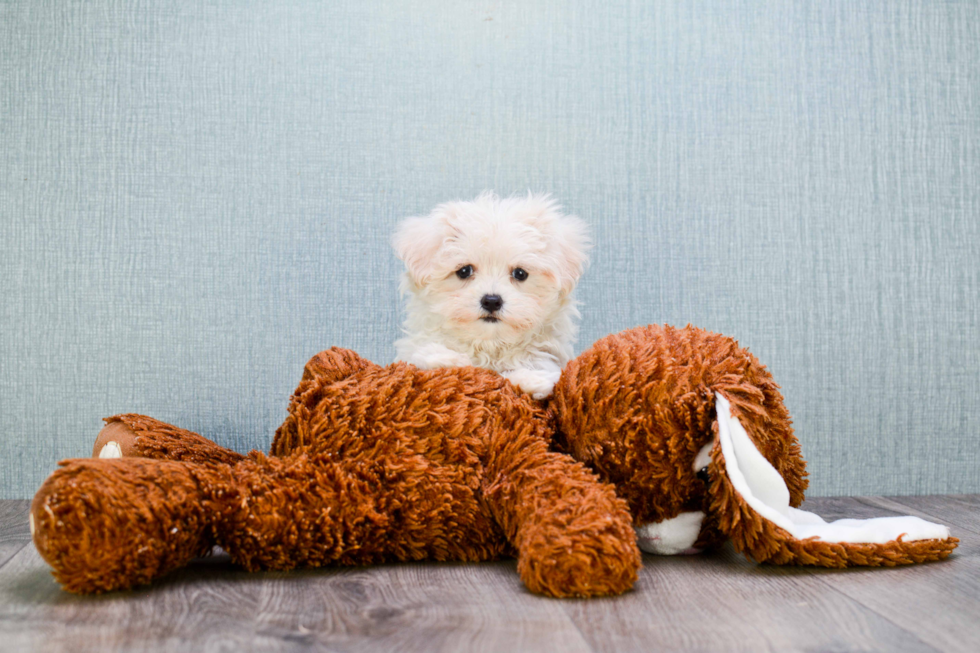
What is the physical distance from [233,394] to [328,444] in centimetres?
67

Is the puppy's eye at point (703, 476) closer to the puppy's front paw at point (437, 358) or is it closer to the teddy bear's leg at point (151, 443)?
the puppy's front paw at point (437, 358)

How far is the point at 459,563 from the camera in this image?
3.92 ft

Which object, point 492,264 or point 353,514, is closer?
point 353,514

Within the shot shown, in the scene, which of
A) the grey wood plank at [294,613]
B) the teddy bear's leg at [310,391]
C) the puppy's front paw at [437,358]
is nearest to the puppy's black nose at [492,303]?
the puppy's front paw at [437,358]

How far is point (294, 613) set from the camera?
0.95 meters

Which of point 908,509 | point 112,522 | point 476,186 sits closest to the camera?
point 112,522

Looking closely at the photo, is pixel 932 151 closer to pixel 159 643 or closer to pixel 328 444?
pixel 328 444

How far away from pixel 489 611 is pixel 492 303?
21.0 inches

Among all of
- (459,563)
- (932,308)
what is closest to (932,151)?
(932,308)

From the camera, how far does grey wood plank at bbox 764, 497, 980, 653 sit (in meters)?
0.91

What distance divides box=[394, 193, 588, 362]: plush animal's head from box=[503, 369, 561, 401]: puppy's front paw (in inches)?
2.6

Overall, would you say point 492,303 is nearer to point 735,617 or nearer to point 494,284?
point 494,284

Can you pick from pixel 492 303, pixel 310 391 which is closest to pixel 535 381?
pixel 492 303

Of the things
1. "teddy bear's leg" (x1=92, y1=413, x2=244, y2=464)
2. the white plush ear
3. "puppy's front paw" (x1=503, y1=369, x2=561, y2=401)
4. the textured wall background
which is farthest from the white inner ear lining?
"teddy bear's leg" (x1=92, y1=413, x2=244, y2=464)
